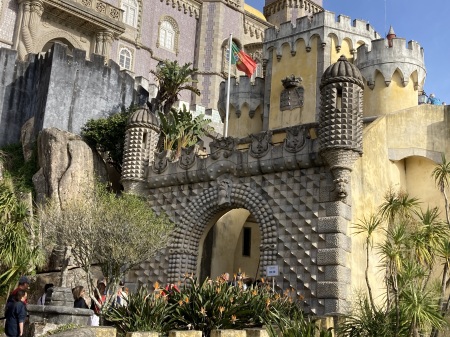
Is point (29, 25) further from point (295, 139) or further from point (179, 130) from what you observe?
point (295, 139)

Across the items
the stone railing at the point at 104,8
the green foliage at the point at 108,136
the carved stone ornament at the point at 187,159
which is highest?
the stone railing at the point at 104,8

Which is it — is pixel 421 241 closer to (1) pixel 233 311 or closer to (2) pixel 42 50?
(1) pixel 233 311

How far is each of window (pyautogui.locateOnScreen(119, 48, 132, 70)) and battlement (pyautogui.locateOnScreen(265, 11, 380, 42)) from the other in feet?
50.6

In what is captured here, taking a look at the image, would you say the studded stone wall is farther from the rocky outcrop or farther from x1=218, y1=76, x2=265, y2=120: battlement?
x1=218, y1=76, x2=265, y2=120: battlement

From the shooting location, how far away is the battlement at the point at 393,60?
23.9m

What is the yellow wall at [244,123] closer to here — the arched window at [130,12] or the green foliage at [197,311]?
the green foliage at [197,311]

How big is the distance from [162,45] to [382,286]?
1204 inches

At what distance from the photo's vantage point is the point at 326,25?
26844mm

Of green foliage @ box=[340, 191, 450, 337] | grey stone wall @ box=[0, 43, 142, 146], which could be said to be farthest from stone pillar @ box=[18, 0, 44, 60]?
green foliage @ box=[340, 191, 450, 337]

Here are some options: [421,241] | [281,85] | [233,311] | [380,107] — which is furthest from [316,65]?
[233,311]

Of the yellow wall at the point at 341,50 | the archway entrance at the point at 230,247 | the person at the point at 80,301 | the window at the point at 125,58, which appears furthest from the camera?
the window at the point at 125,58

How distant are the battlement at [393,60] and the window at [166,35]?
2259 cm

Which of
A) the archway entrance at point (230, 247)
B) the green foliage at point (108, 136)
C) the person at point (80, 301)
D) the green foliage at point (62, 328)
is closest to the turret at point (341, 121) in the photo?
the archway entrance at point (230, 247)

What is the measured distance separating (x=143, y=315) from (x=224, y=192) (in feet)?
23.6
